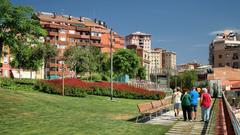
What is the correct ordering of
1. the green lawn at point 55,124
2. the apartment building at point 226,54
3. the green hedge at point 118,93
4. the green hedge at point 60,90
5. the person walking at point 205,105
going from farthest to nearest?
the apartment building at point 226,54 → the green hedge at point 118,93 → the green hedge at point 60,90 → the person walking at point 205,105 → the green lawn at point 55,124

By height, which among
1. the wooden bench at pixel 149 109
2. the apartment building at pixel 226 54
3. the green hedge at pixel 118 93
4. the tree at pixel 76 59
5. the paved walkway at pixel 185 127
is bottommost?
the paved walkway at pixel 185 127

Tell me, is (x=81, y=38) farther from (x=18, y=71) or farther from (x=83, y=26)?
(x=18, y=71)

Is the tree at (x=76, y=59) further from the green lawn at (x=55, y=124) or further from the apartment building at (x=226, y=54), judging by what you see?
the apartment building at (x=226, y=54)

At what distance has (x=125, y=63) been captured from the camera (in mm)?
93188

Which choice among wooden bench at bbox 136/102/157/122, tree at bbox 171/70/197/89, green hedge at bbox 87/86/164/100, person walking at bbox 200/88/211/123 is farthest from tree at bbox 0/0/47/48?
tree at bbox 171/70/197/89

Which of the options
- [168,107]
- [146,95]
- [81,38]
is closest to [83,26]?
[81,38]

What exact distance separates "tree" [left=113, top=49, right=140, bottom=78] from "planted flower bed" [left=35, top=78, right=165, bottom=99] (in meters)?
40.9

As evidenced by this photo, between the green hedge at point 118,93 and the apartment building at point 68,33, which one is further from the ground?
the apartment building at point 68,33

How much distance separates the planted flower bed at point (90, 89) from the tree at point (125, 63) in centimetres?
4092

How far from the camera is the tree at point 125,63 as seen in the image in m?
93.2

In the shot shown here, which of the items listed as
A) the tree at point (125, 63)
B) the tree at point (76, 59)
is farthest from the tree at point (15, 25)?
the tree at point (125, 63)

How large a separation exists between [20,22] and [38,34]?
2767 millimetres

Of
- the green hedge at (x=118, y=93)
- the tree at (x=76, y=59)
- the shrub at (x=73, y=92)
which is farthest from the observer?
the tree at (x=76, y=59)

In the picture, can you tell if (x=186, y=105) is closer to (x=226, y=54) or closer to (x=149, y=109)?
(x=149, y=109)
